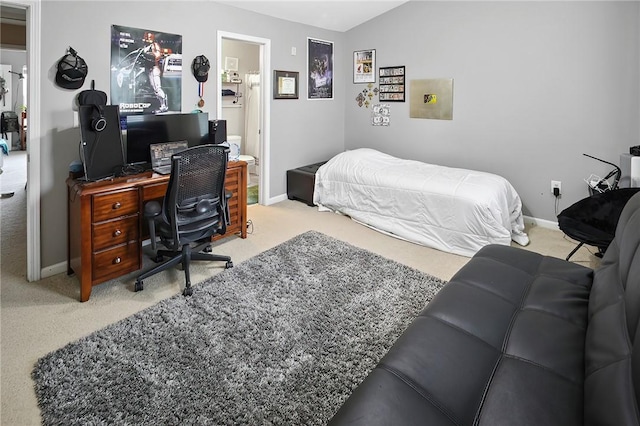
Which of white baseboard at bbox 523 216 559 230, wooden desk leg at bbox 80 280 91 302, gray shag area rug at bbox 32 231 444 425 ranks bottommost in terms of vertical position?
gray shag area rug at bbox 32 231 444 425

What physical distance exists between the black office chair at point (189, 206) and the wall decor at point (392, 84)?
3087 mm

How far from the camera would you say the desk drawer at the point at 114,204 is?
2748 mm

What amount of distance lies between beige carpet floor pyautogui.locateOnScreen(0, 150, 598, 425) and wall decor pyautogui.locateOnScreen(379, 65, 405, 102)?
1.87 m

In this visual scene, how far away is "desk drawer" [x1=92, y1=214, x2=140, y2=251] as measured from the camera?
278cm

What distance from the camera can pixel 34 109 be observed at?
113 inches

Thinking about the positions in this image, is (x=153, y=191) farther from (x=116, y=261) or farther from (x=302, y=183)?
(x=302, y=183)

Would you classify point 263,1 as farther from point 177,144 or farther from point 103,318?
point 103,318

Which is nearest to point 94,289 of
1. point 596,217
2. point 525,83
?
point 596,217

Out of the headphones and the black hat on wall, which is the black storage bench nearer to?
the black hat on wall

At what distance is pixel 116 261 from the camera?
2.92 metres

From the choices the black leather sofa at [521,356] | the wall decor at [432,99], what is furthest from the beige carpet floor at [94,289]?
the wall decor at [432,99]

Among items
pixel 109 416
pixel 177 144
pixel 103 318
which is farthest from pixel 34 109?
pixel 109 416

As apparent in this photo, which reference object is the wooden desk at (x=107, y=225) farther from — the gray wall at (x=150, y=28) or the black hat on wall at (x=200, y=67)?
the black hat on wall at (x=200, y=67)

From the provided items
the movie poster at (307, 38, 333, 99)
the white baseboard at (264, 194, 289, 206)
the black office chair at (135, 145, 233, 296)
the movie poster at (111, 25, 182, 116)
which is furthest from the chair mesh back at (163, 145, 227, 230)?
the movie poster at (307, 38, 333, 99)
